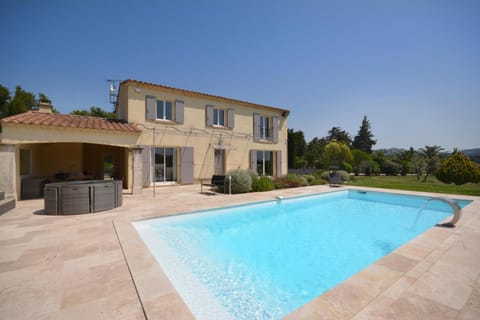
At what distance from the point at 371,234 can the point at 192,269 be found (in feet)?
17.3

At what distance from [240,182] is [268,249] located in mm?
5665

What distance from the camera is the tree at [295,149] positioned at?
92.1ft

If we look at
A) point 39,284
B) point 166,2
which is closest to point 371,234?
point 39,284

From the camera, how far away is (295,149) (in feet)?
92.8

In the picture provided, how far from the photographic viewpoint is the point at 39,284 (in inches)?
100

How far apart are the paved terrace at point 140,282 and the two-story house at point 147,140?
5.09 m

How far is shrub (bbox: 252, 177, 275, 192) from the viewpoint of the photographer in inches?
440

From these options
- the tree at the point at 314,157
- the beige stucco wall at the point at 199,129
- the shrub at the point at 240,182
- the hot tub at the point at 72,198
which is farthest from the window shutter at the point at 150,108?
the tree at the point at 314,157

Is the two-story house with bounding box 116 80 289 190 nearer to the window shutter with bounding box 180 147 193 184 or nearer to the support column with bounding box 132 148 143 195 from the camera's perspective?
the window shutter with bounding box 180 147 193 184

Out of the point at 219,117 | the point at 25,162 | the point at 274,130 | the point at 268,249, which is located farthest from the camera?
the point at 274,130

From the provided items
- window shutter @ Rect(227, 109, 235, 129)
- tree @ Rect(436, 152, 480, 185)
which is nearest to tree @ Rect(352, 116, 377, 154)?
tree @ Rect(436, 152, 480, 185)

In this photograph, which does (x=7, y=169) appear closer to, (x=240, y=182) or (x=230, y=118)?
(x=240, y=182)

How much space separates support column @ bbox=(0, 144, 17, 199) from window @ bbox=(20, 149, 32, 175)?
2.05m

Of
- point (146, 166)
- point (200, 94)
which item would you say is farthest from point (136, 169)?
point (200, 94)
